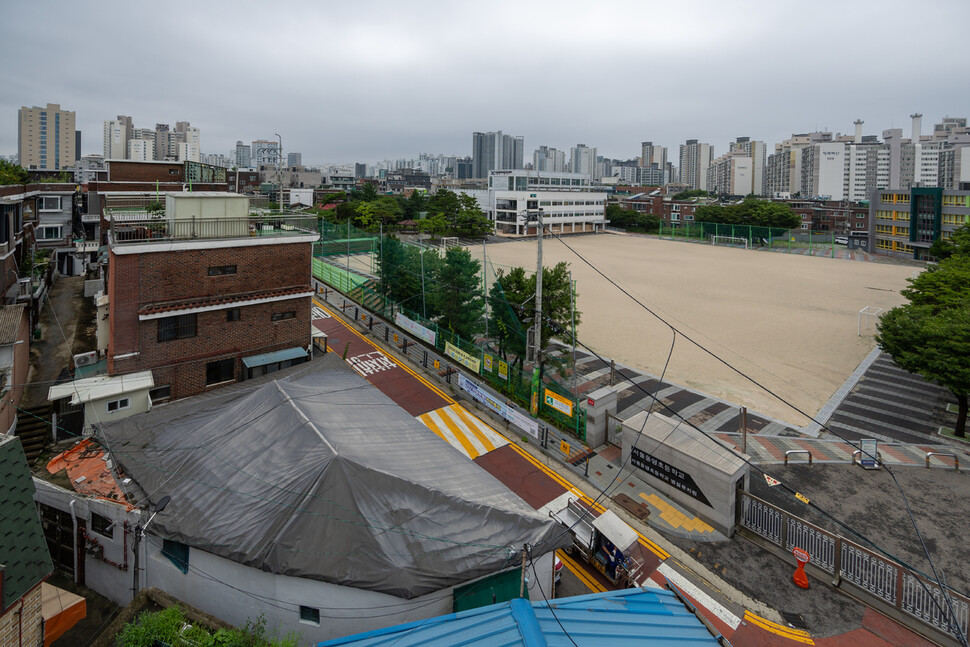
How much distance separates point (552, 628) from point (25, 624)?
6519mm

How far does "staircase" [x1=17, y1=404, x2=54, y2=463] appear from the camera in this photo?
13289 millimetres

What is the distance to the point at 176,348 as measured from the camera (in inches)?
648

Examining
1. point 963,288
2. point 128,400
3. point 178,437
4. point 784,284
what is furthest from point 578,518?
point 784,284

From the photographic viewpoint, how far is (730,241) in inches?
3127

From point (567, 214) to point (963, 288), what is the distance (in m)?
73.4

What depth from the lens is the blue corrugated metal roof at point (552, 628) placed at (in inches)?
237

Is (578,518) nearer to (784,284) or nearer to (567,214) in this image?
(784,284)

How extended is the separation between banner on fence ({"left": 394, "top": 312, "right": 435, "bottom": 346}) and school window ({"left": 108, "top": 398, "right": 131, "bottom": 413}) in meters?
11.6

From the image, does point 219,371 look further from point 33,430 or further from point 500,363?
point 500,363

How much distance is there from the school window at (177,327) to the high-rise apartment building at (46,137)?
163869mm

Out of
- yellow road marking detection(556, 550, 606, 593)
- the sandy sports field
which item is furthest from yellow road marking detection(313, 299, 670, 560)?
the sandy sports field

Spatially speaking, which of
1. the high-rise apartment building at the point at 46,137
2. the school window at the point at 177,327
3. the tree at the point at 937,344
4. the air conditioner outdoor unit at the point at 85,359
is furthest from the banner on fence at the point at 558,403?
the high-rise apartment building at the point at 46,137

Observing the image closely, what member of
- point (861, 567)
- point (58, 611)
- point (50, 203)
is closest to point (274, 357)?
point (58, 611)

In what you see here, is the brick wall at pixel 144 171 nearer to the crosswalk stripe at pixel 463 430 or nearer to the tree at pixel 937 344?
the crosswalk stripe at pixel 463 430
